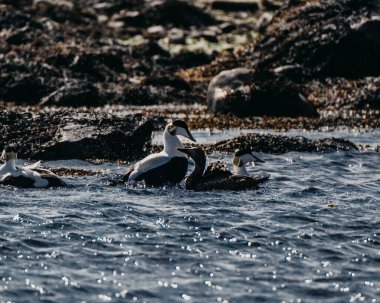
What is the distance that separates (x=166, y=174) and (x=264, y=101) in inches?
387

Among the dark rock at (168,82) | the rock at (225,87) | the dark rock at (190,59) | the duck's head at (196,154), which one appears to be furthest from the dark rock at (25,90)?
the duck's head at (196,154)

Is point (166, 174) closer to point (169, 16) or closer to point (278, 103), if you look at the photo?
point (278, 103)

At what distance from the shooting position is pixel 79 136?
18.0 metres

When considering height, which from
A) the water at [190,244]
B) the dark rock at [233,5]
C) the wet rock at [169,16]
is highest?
the dark rock at [233,5]

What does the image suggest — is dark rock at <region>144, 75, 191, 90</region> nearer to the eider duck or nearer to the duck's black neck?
the eider duck

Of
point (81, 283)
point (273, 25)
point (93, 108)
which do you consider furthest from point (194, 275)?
point (273, 25)

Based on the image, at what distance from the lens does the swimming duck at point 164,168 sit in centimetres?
1484

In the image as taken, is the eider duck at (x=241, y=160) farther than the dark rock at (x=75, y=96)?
No

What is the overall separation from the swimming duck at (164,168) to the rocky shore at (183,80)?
264 cm

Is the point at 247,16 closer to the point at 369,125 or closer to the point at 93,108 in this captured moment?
the point at 93,108

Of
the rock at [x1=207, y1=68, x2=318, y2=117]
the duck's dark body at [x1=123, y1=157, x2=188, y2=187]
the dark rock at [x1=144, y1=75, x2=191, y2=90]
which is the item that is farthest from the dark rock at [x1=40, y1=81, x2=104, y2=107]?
the duck's dark body at [x1=123, y1=157, x2=188, y2=187]

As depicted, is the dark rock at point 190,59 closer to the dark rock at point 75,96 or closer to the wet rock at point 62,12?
the dark rock at point 75,96

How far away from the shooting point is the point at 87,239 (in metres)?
11.0

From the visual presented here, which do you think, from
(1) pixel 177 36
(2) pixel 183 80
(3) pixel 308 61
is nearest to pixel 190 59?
(2) pixel 183 80
